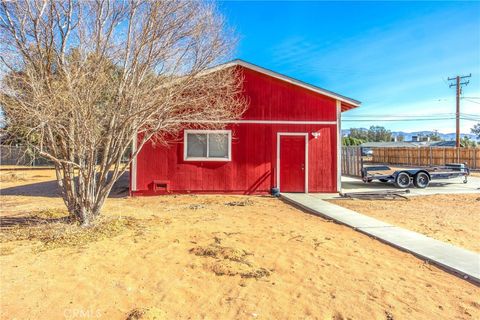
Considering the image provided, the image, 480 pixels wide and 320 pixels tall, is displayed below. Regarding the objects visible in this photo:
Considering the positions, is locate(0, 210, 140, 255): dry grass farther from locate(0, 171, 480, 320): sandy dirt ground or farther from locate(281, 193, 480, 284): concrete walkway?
A: locate(281, 193, 480, 284): concrete walkway

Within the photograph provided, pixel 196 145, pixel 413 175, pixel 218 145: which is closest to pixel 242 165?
pixel 218 145

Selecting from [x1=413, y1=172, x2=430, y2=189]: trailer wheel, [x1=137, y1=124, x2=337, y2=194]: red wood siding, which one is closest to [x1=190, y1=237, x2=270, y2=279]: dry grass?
[x1=137, y1=124, x2=337, y2=194]: red wood siding

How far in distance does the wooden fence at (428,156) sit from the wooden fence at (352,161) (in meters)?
14.4

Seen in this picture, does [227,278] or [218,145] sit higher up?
[218,145]

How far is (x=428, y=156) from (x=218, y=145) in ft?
86.6

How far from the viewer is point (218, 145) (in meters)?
11.7

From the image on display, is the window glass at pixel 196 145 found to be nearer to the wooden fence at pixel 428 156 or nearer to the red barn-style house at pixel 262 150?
the red barn-style house at pixel 262 150

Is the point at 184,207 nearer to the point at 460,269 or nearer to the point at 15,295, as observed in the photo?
the point at 15,295

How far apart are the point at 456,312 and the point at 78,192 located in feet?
20.4

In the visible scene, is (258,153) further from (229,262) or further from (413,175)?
(229,262)

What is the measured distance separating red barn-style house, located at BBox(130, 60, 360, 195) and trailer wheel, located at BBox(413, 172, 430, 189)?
182 inches

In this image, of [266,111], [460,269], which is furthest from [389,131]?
[460,269]

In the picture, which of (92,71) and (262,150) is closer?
(92,71)

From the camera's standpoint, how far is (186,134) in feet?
37.6
